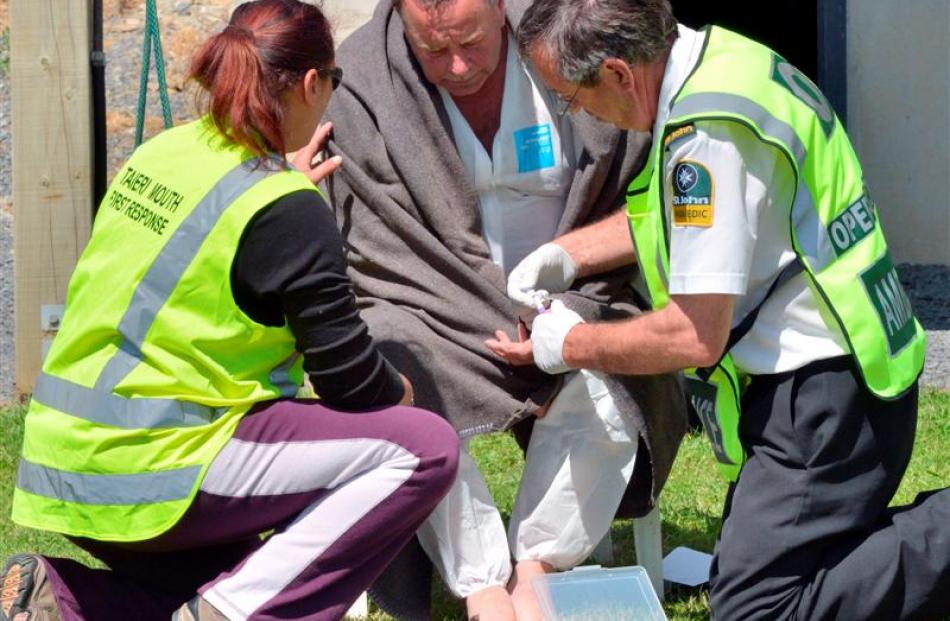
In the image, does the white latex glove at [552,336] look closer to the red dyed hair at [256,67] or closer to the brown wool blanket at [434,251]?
the brown wool blanket at [434,251]

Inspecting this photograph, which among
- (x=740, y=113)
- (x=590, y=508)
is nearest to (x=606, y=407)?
(x=590, y=508)

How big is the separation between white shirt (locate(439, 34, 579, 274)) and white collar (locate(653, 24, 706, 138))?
2.27 ft

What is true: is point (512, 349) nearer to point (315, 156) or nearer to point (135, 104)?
point (315, 156)

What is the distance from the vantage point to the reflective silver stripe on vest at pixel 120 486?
2682 millimetres

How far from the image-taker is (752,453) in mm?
2910

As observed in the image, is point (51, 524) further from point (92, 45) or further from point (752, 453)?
point (92, 45)

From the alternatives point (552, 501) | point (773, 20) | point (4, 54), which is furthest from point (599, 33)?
point (773, 20)

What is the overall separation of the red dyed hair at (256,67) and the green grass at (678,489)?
1240mm

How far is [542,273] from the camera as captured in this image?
3.31 meters

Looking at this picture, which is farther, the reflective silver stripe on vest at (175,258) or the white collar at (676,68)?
the white collar at (676,68)

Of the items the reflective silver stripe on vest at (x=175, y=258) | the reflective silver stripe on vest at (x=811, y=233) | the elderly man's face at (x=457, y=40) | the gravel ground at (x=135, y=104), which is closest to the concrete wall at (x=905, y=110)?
the gravel ground at (x=135, y=104)

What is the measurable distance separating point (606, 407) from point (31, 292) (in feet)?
7.75

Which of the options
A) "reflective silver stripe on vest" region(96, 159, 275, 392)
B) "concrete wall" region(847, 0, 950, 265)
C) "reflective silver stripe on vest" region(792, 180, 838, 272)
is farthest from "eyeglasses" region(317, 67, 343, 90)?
"concrete wall" region(847, 0, 950, 265)

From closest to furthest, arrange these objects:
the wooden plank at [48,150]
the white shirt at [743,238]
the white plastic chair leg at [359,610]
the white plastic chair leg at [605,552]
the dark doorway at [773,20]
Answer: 1. the white shirt at [743,238]
2. the white plastic chair leg at [359,610]
3. the white plastic chair leg at [605,552]
4. the wooden plank at [48,150]
5. the dark doorway at [773,20]
